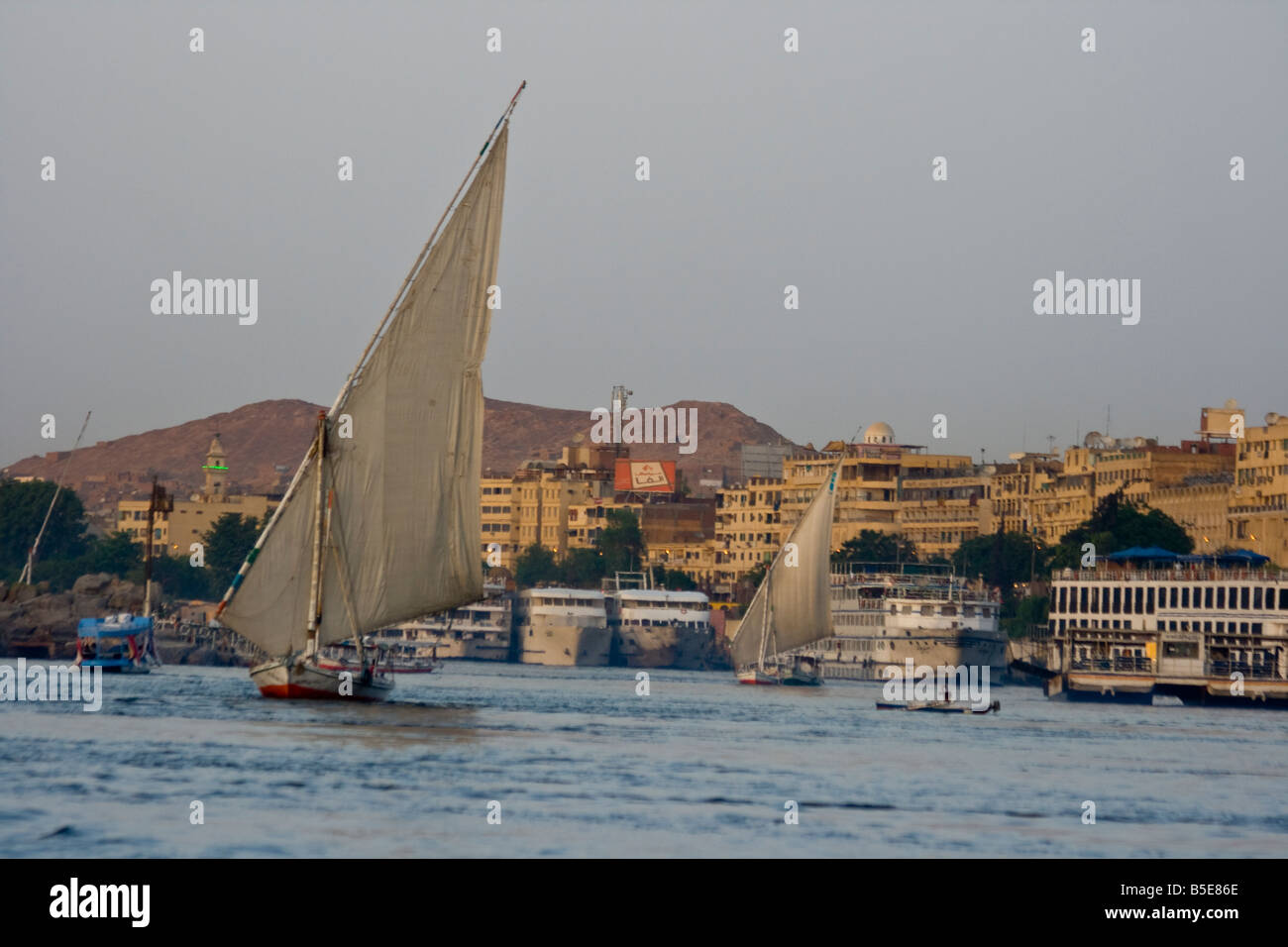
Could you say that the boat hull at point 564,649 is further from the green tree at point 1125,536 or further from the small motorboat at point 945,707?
the small motorboat at point 945,707

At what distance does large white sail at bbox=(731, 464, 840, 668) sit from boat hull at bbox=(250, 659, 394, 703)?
196ft

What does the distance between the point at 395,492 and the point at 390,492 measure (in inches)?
6.7

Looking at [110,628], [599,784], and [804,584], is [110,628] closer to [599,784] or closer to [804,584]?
[804,584]

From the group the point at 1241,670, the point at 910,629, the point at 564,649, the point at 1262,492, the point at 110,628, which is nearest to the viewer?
the point at 1241,670

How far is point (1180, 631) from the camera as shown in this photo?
11931 cm

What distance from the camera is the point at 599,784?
50.7 metres

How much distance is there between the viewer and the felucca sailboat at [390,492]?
72.8m

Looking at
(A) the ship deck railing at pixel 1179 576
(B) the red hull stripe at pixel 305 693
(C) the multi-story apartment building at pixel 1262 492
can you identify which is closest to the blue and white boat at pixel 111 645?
(B) the red hull stripe at pixel 305 693

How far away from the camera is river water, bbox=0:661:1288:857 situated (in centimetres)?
3956

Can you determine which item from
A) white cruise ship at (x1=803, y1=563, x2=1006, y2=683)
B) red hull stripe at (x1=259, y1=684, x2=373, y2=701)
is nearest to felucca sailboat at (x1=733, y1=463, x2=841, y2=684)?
white cruise ship at (x1=803, y1=563, x2=1006, y2=683)

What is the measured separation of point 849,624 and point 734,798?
120m

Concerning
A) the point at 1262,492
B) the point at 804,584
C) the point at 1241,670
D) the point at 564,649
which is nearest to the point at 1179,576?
the point at 1241,670
